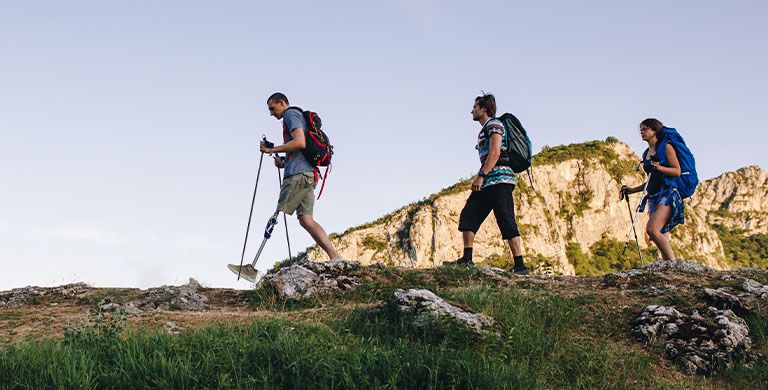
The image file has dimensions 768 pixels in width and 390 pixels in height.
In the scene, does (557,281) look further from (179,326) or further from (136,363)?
(136,363)

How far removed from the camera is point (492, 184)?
34.8 feet

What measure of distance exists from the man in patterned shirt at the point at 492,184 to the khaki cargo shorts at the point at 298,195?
2.33 metres

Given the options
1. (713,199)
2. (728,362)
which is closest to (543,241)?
(713,199)

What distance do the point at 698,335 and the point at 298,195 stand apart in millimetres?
5731

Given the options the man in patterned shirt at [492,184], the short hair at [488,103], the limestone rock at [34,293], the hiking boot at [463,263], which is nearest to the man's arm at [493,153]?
the man in patterned shirt at [492,184]

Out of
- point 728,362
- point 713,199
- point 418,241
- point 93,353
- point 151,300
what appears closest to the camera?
point 93,353

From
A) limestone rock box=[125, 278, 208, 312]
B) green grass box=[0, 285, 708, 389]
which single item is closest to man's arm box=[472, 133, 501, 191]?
green grass box=[0, 285, 708, 389]

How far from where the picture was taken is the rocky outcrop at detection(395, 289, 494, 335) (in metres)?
6.55

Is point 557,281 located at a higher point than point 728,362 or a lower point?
higher

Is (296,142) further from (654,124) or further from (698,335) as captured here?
(698,335)

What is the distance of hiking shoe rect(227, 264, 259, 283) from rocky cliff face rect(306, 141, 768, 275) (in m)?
67.1

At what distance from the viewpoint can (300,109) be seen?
10.6m

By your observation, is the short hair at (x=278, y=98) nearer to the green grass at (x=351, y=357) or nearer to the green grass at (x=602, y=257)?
the green grass at (x=351, y=357)

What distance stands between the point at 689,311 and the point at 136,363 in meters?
5.98
